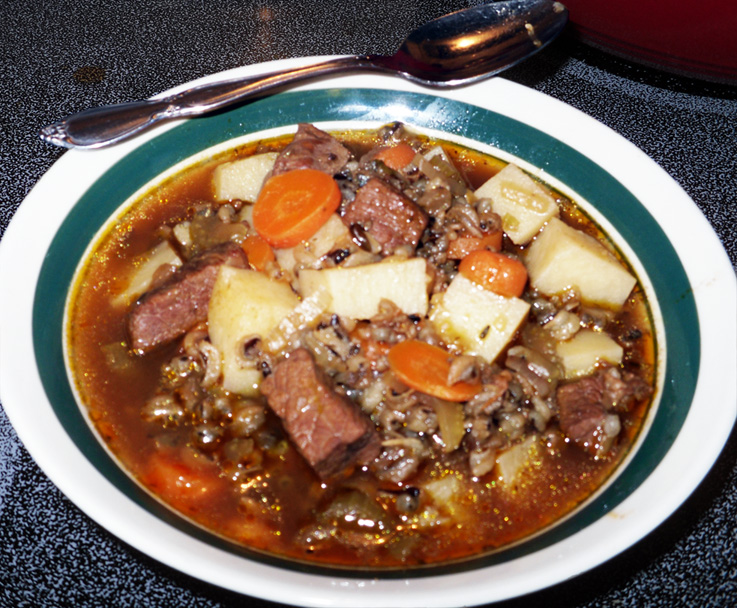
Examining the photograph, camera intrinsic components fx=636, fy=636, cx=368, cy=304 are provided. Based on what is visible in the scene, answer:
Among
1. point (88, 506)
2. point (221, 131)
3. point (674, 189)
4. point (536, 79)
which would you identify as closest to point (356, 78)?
point (221, 131)

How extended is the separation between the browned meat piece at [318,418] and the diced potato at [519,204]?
4.17ft

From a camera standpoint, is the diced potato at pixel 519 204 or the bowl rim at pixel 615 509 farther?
the diced potato at pixel 519 204

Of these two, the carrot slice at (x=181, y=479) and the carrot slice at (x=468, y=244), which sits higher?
the carrot slice at (x=468, y=244)

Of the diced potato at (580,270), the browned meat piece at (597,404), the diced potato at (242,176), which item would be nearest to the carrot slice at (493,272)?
the diced potato at (580,270)

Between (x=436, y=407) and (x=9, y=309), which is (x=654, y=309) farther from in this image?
(x=9, y=309)

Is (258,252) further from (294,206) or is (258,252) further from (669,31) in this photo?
(669,31)

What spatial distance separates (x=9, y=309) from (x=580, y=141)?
257cm

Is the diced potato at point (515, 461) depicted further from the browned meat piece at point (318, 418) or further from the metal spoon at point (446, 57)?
the metal spoon at point (446, 57)

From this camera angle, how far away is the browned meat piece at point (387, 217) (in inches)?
111

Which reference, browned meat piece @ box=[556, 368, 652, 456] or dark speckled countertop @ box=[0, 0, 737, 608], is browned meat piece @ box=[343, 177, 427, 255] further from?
dark speckled countertop @ box=[0, 0, 737, 608]

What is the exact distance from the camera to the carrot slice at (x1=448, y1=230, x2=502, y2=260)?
112 inches

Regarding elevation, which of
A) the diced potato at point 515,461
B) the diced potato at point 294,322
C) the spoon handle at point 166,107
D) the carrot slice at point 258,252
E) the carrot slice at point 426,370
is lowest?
the diced potato at point 515,461

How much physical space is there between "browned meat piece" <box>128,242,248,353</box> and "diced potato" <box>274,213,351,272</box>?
21 centimetres

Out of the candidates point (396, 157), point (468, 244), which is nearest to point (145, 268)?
point (396, 157)
